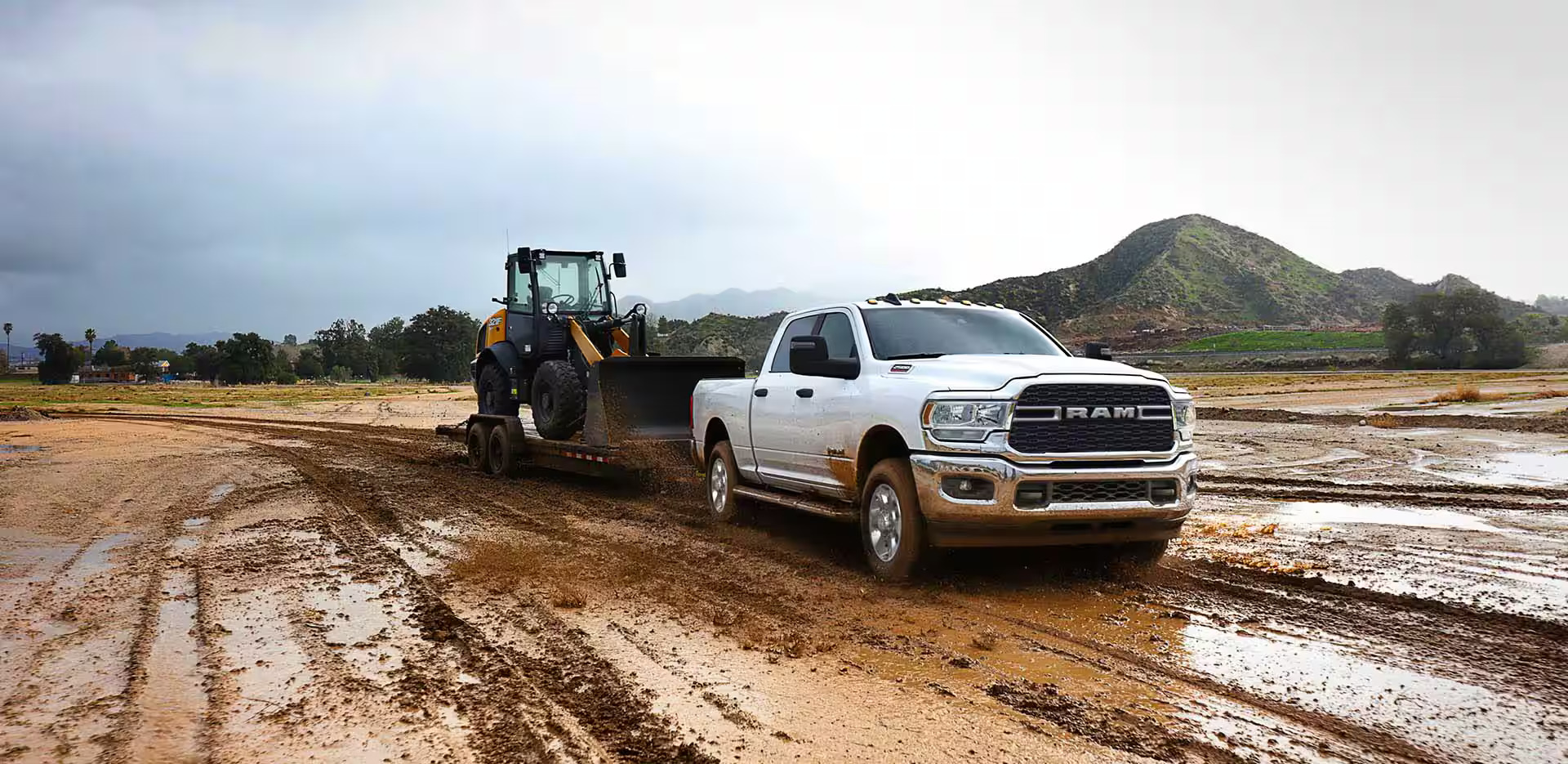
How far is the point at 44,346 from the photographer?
124m

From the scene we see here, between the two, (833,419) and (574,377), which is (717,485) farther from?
(574,377)

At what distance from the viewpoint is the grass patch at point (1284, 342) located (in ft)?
250

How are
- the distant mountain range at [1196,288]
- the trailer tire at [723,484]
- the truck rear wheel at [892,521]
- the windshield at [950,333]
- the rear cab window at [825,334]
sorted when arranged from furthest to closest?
the distant mountain range at [1196,288], the trailer tire at [723,484], the rear cab window at [825,334], the windshield at [950,333], the truck rear wheel at [892,521]

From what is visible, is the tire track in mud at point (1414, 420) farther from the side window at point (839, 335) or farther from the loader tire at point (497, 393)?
the loader tire at point (497, 393)

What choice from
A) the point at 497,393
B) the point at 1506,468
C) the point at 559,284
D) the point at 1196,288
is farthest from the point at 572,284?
the point at 1196,288

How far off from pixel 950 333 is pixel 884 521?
173 cm

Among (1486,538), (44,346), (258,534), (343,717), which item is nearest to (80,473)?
(258,534)

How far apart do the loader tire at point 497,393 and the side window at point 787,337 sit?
6.95 meters

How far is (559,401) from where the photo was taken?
13625mm

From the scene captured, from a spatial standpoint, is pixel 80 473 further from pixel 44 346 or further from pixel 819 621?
pixel 44 346

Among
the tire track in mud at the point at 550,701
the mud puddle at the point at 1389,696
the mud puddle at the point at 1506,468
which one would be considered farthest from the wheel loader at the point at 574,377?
the mud puddle at the point at 1506,468

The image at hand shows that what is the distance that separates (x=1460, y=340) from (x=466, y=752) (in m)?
72.6

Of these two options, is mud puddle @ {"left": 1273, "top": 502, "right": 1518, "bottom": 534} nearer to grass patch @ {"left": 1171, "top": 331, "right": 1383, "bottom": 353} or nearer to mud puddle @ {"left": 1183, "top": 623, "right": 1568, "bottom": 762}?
mud puddle @ {"left": 1183, "top": 623, "right": 1568, "bottom": 762}

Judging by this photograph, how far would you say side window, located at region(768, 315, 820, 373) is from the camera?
29.7 ft
